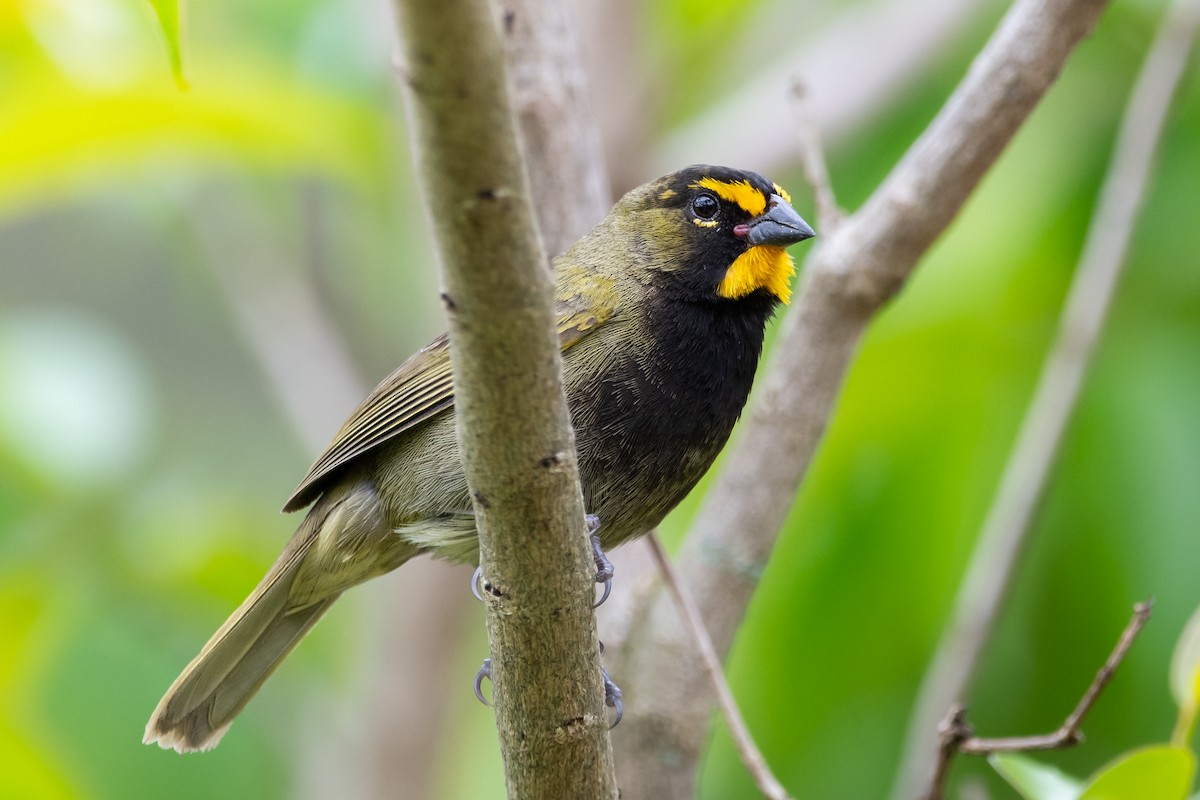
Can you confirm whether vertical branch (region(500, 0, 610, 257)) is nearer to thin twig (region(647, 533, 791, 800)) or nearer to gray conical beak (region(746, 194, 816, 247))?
gray conical beak (region(746, 194, 816, 247))

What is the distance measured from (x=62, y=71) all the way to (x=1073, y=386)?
3040 millimetres

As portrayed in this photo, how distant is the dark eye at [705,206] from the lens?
3373 mm

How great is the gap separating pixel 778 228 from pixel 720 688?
106 cm

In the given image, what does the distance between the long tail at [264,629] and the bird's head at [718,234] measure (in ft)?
2.87

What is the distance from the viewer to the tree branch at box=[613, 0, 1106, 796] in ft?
10.1

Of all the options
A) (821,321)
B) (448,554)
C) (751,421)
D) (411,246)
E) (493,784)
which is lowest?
(493,784)

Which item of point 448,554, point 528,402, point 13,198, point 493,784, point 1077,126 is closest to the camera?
point 528,402

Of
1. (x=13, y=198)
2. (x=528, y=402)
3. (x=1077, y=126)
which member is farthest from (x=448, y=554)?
(x=1077, y=126)

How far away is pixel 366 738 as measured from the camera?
483 cm

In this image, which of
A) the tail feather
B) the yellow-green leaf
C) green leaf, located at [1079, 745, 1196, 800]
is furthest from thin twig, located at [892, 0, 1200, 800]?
the tail feather

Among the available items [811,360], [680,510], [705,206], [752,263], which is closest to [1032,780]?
[811,360]

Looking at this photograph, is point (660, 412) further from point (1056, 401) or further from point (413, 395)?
point (1056, 401)

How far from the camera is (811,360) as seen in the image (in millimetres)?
3371

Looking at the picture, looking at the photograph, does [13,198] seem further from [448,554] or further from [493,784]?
[493,784]
